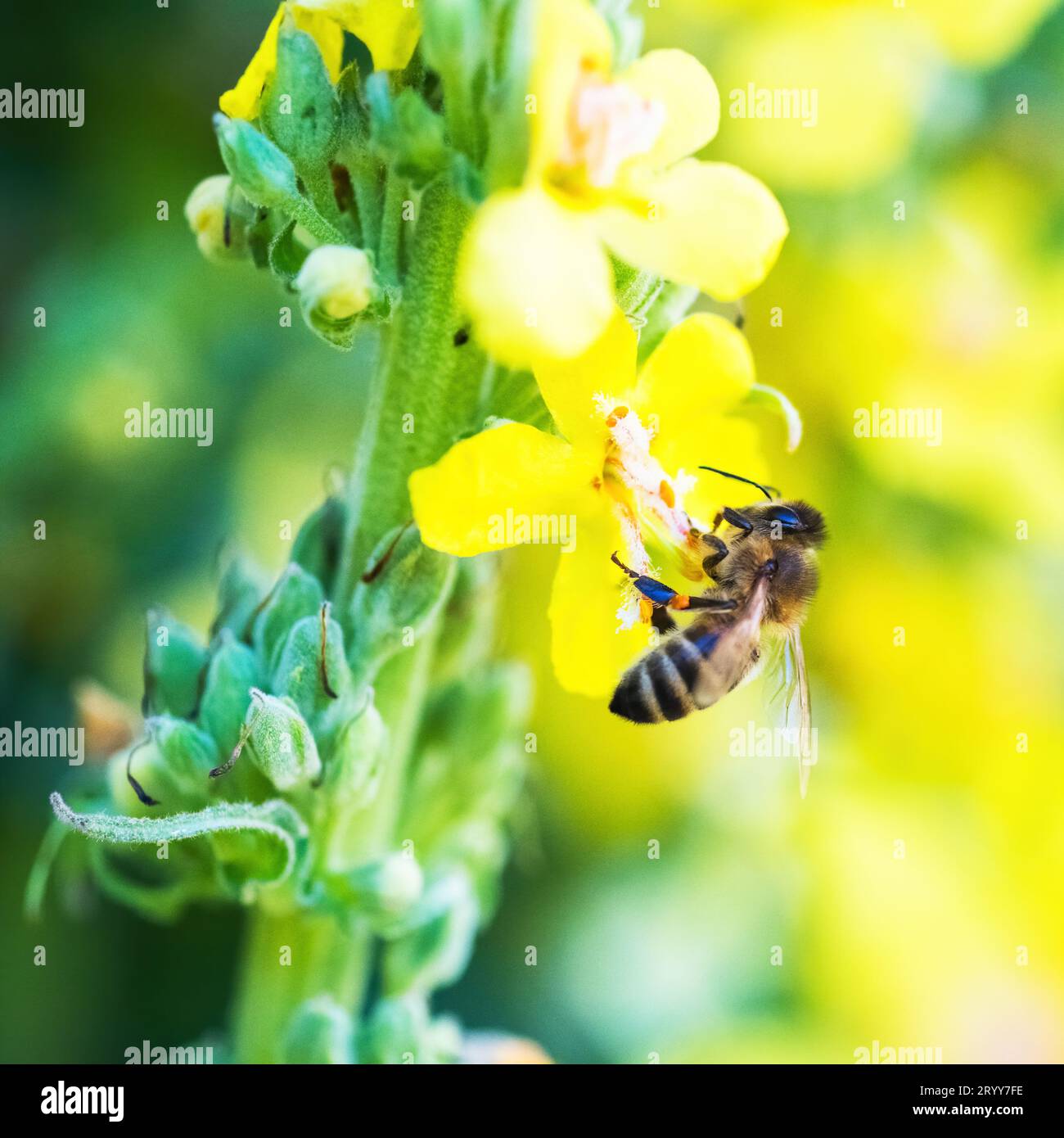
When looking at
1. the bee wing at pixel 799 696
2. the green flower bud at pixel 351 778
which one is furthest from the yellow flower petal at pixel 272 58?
the bee wing at pixel 799 696

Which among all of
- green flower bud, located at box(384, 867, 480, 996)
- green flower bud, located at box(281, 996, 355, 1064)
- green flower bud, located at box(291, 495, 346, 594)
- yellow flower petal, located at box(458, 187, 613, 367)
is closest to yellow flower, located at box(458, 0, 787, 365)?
yellow flower petal, located at box(458, 187, 613, 367)

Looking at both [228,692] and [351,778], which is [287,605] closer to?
[228,692]

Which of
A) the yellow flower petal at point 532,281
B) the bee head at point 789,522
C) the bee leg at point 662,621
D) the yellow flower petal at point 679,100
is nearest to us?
the yellow flower petal at point 532,281

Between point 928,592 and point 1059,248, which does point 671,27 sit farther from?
point 928,592

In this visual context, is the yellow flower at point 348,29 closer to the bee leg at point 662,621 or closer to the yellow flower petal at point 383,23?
the yellow flower petal at point 383,23

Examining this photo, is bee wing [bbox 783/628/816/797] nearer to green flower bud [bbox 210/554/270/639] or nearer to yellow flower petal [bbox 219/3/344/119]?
green flower bud [bbox 210/554/270/639]

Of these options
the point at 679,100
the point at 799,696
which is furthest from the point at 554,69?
the point at 799,696
